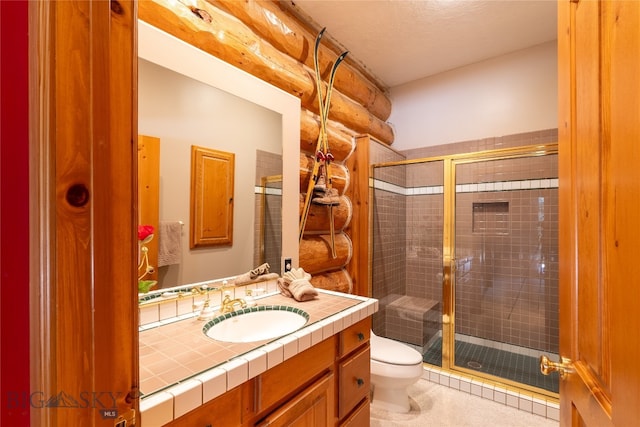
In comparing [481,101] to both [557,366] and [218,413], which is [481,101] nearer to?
[557,366]

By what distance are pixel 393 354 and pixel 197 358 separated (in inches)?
60.0

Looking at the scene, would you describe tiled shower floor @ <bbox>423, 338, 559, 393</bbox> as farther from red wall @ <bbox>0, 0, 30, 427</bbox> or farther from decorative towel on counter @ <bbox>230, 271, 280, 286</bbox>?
red wall @ <bbox>0, 0, 30, 427</bbox>

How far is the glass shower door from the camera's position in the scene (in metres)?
2.45

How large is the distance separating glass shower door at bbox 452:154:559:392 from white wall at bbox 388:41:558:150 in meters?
0.36

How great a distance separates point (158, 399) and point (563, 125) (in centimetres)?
132

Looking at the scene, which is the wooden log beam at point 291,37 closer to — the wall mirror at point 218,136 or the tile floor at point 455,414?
the wall mirror at point 218,136

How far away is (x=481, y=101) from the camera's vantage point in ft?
8.93

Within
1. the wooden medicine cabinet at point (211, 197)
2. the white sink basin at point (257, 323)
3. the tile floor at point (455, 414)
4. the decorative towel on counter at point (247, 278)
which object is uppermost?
the wooden medicine cabinet at point (211, 197)

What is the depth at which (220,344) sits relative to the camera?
39.1 inches

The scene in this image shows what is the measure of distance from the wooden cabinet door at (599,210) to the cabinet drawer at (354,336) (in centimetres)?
78

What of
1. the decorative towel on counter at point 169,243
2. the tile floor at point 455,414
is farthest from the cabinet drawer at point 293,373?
the tile floor at point 455,414

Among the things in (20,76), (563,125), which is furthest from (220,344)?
(563,125)

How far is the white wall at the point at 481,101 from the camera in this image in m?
2.45

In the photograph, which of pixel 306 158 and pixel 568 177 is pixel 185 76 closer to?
pixel 306 158
